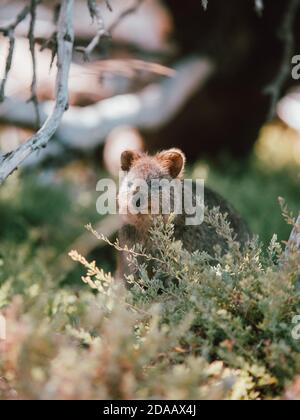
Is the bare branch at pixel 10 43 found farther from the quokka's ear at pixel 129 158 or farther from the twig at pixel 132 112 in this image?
the twig at pixel 132 112

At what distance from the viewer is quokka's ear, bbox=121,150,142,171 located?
4824mm

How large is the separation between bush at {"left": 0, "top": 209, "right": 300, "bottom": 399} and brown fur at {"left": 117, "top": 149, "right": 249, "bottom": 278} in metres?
0.91

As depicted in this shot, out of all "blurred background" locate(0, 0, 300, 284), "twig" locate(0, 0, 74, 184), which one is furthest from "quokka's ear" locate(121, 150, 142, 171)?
"blurred background" locate(0, 0, 300, 284)

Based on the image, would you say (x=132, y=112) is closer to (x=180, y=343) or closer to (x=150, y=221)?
(x=150, y=221)

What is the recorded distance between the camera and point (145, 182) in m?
4.58

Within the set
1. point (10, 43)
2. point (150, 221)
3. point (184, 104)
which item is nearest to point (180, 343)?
point (150, 221)

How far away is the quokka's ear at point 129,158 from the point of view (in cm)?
482

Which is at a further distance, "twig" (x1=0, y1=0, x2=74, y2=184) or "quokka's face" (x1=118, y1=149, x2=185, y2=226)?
"quokka's face" (x1=118, y1=149, x2=185, y2=226)

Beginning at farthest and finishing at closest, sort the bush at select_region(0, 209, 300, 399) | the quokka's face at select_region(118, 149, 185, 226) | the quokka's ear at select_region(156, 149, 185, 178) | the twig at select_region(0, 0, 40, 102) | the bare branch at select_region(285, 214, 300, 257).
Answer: the quokka's ear at select_region(156, 149, 185, 178), the quokka's face at select_region(118, 149, 185, 226), the twig at select_region(0, 0, 40, 102), the bare branch at select_region(285, 214, 300, 257), the bush at select_region(0, 209, 300, 399)

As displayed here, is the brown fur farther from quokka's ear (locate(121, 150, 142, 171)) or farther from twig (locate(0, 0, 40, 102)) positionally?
twig (locate(0, 0, 40, 102))

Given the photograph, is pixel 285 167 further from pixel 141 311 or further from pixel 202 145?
pixel 141 311

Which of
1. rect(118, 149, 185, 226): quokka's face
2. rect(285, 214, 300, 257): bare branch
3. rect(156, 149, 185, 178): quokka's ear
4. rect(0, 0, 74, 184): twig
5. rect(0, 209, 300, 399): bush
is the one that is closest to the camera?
rect(0, 209, 300, 399): bush

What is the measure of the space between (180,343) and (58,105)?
1493 millimetres

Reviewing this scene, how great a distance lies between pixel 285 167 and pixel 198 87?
174cm
